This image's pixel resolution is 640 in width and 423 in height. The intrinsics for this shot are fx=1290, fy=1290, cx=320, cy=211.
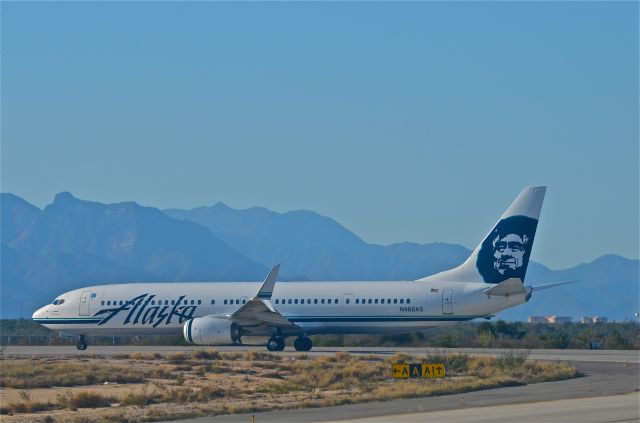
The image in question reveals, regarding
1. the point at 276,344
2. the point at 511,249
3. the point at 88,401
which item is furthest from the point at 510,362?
the point at 88,401

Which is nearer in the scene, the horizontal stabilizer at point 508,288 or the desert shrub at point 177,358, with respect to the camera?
the desert shrub at point 177,358

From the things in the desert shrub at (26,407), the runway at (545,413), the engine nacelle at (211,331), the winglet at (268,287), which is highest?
the winglet at (268,287)

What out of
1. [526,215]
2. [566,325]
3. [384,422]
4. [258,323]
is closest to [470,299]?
[526,215]

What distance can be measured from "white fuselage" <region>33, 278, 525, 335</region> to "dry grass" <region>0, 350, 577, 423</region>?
430 cm

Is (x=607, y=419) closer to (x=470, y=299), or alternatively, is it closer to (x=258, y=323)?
(x=470, y=299)

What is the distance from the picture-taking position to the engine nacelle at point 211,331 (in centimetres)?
5088

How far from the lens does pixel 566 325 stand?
285 ft

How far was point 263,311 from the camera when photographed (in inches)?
1991

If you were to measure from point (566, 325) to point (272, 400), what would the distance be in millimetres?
58276

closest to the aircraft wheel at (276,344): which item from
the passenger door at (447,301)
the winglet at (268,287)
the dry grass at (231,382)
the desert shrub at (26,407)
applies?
the winglet at (268,287)

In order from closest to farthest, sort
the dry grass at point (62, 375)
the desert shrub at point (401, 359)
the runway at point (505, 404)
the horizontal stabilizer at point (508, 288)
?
1. the runway at point (505, 404)
2. the dry grass at point (62, 375)
3. the desert shrub at point (401, 359)
4. the horizontal stabilizer at point (508, 288)

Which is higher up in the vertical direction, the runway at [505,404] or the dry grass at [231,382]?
the dry grass at [231,382]

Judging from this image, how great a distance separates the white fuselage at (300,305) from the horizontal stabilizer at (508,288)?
0.82ft

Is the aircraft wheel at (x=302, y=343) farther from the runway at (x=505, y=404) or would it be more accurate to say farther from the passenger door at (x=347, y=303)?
the runway at (x=505, y=404)
